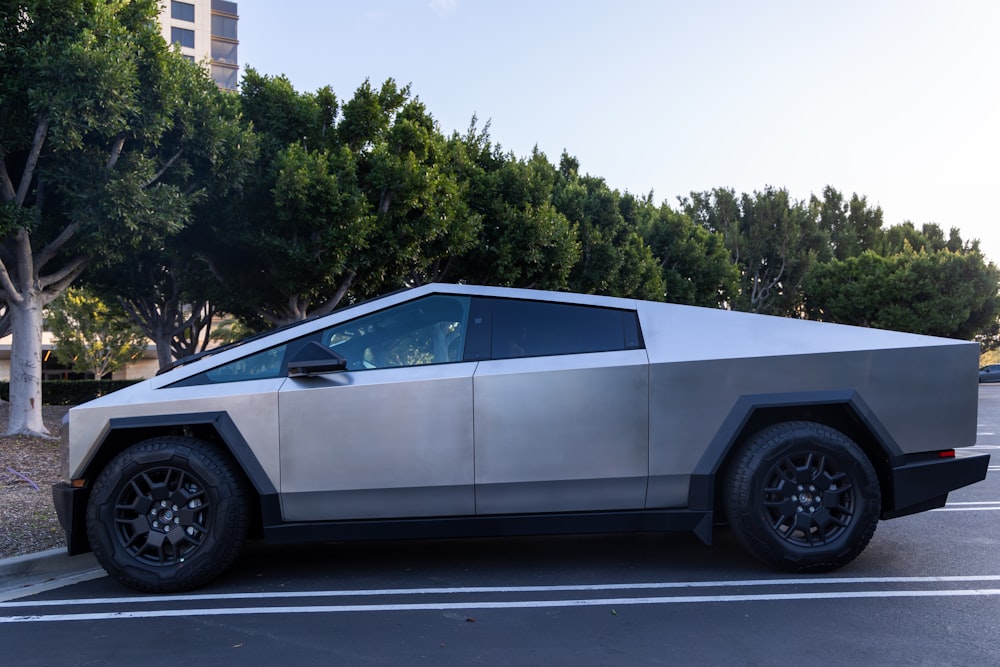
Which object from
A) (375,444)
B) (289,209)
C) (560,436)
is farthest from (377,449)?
(289,209)

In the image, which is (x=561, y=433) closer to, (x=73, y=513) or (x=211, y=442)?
(x=211, y=442)

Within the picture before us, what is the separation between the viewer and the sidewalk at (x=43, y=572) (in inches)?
187

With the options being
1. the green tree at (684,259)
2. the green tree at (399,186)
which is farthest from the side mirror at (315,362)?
the green tree at (684,259)

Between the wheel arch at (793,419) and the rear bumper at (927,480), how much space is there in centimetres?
5

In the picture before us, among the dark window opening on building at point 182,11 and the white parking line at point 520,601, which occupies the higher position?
the dark window opening on building at point 182,11

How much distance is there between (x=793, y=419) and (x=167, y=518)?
3.41m

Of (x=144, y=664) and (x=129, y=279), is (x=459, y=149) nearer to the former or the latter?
(x=129, y=279)

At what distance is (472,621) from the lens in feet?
12.7

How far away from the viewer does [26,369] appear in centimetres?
1277

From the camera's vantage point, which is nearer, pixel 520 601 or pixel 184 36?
pixel 520 601

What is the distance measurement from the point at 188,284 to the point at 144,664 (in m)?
17.8

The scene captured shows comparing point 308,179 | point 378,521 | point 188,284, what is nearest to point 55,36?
point 308,179

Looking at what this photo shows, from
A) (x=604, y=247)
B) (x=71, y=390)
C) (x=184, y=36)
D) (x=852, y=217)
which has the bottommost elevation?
(x=71, y=390)

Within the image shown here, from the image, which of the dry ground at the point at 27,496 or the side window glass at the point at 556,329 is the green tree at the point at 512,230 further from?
the side window glass at the point at 556,329
